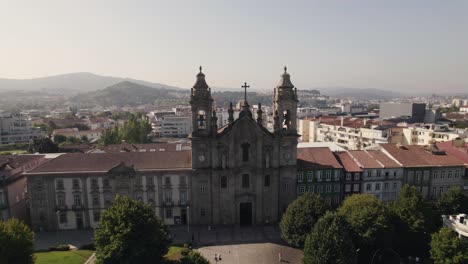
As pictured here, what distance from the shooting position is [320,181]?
6162 cm

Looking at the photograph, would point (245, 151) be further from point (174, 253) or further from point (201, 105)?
point (174, 253)

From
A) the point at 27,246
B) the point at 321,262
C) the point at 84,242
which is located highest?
the point at 27,246

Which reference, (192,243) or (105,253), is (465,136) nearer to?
(192,243)

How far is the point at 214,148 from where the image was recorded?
190ft

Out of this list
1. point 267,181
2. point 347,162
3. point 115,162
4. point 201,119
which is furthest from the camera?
point 347,162

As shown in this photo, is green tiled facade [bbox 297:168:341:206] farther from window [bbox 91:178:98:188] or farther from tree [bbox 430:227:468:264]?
window [bbox 91:178:98:188]

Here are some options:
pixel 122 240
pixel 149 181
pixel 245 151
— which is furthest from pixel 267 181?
pixel 122 240

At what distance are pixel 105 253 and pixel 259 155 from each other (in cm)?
2971

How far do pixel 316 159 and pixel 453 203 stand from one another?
74.8ft

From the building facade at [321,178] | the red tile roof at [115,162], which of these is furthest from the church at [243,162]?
the red tile roof at [115,162]

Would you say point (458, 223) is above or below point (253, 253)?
above

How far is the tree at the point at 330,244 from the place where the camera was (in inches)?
1575

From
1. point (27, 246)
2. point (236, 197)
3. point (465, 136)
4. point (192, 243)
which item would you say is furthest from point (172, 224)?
point (465, 136)

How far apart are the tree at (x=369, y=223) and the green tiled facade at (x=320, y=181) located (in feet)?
44.8
